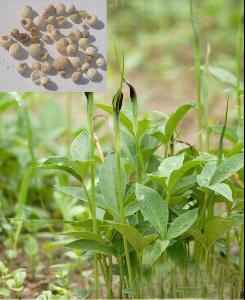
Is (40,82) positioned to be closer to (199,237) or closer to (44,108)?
(199,237)

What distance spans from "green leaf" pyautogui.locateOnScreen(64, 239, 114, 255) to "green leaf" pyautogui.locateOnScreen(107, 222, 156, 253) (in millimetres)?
61

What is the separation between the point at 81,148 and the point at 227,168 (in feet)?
0.86

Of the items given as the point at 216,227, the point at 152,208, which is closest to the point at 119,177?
the point at 152,208

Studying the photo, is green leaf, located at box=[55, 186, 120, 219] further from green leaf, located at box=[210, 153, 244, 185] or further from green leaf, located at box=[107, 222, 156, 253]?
green leaf, located at box=[210, 153, 244, 185]

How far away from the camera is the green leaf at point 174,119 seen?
144 cm

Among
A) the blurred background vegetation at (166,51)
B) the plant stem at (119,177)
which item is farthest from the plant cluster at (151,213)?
the blurred background vegetation at (166,51)

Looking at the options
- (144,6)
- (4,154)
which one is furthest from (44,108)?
(144,6)

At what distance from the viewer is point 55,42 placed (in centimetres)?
127

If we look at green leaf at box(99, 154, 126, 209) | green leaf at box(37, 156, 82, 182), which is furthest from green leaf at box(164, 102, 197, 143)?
green leaf at box(37, 156, 82, 182)

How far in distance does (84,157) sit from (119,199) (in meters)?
0.12

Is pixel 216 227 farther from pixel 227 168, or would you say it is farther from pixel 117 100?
pixel 117 100

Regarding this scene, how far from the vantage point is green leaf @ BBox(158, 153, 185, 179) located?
4.27ft

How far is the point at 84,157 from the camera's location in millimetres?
1354

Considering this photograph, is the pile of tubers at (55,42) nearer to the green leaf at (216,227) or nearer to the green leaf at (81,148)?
the green leaf at (81,148)
